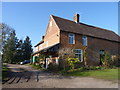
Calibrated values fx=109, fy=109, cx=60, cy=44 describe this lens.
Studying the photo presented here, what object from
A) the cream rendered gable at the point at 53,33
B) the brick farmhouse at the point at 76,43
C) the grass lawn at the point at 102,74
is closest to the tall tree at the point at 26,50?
the cream rendered gable at the point at 53,33

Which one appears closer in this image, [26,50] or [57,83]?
[57,83]

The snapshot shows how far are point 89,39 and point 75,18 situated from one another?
21.1 ft

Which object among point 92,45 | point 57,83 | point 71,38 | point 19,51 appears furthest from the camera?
point 19,51

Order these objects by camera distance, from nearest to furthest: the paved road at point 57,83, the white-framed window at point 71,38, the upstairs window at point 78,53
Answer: the paved road at point 57,83 → the upstairs window at point 78,53 → the white-framed window at point 71,38

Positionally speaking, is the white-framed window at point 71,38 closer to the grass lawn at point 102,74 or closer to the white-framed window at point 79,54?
the white-framed window at point 79,54

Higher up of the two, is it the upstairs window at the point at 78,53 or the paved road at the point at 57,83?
the upstairs window at the point at 78,53

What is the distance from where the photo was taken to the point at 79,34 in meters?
20.7

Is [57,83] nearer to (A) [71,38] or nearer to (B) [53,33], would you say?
(A) [71,38]

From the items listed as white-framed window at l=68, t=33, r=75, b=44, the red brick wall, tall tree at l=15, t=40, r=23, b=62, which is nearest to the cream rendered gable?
the red brick wall

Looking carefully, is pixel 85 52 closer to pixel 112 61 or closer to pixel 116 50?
pixel 112 61

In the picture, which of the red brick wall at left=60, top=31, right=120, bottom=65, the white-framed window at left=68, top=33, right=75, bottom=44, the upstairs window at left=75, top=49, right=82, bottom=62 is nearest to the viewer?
the red brick wall at left=60, top=31, right=120, bottom=65

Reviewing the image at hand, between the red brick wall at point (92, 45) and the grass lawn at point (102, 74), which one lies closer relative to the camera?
the grass lawn at point (102, 74)

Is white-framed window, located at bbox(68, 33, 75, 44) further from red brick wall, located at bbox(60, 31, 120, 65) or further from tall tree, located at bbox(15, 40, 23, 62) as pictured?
tall tree, located at bbox(15, 40, 23, 62)

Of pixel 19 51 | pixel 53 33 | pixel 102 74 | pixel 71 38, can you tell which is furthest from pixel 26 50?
pixel 102 74
